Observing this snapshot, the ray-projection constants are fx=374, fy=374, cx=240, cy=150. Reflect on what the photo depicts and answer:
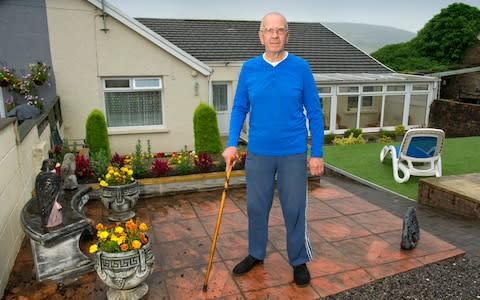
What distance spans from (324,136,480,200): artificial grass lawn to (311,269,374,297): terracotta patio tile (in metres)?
3.99

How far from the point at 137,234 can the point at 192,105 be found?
882 cm

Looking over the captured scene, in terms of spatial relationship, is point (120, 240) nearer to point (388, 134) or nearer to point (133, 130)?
point (133, 130)

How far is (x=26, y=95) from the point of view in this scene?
32.3ft

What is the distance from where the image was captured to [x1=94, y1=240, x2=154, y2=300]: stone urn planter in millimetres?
3094

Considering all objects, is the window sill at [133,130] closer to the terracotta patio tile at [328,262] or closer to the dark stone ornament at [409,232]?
the terracotta patio tile at [328,262]

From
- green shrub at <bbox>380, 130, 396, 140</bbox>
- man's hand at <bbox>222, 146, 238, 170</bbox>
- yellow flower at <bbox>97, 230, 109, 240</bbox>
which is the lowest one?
green shrub at <bbox>380, 130, 396, 140</bbox>

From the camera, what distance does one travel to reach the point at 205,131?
10203 millimetres

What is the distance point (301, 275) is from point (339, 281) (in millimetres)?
399

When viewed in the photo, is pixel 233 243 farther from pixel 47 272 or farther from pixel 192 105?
pixel 192 105

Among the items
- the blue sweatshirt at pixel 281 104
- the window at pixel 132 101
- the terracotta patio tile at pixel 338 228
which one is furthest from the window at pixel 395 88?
the blue sweatshirt at pixel 281 104

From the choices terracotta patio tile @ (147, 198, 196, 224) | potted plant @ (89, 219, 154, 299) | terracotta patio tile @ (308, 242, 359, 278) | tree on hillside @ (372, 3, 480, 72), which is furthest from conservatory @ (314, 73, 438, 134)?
potted plant @ (89, 219, 154, 299)

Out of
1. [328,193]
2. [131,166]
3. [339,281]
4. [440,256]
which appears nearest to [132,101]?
[131,166]

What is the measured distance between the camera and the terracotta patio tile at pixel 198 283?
3.40 m

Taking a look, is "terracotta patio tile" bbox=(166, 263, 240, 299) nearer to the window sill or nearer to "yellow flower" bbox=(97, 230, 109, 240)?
"yellow flower" bbox=(97, 230, 109, 240)
